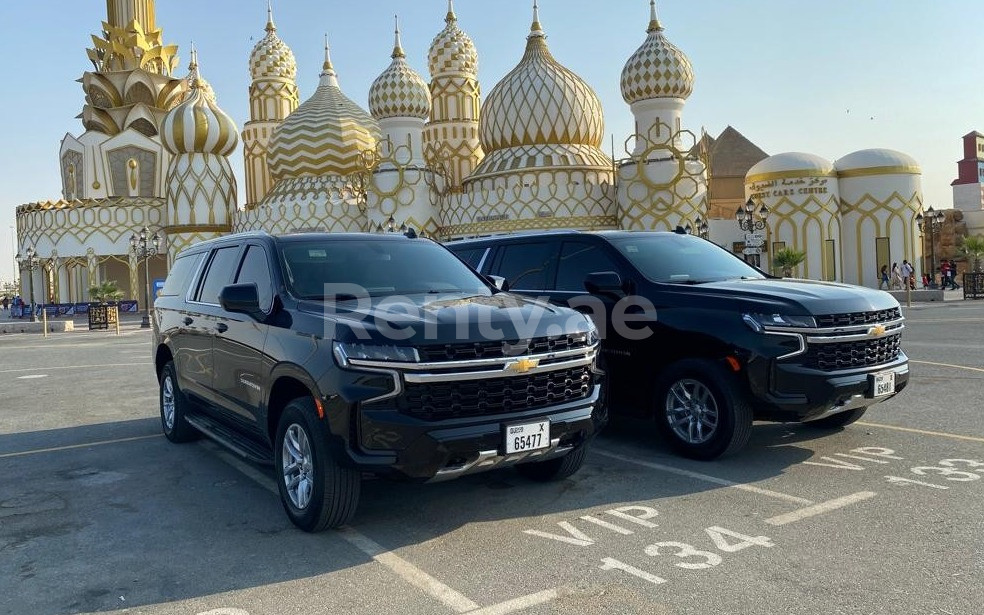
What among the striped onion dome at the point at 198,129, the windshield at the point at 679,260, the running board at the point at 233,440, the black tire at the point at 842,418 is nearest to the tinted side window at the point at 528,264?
the windshield at the point at 679,260

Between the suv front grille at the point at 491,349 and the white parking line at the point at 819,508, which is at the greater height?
the suv front grille at the point at 491,349

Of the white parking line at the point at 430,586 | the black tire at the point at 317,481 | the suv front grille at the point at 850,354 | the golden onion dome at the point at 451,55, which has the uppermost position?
the golden onion dome at the point at 451,55

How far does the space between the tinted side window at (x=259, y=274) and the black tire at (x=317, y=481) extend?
95cm

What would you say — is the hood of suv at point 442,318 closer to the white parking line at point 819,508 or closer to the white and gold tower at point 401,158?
the white parking line at point 819,508

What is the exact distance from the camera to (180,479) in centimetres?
630

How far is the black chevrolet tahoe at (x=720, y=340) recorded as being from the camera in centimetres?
592

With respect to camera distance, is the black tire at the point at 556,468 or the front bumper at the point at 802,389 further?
the front bumper at the point at 802,389

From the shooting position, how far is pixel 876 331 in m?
6.20

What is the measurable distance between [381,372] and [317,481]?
815 mm

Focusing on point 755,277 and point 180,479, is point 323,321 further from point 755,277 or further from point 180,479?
point 755,277

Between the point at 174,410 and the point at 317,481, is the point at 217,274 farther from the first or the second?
the point at 317,481

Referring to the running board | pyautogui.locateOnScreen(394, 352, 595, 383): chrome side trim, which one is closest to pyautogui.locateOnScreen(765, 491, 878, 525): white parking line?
pyautogui.locateOnScreen(394, 352, 595, 383): chrome side trim

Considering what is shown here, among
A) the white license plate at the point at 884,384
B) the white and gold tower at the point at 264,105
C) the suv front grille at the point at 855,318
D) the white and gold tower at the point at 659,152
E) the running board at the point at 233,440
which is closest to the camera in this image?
the running board at the point at 233,440

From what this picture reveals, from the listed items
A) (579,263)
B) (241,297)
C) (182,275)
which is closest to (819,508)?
(579,263)
